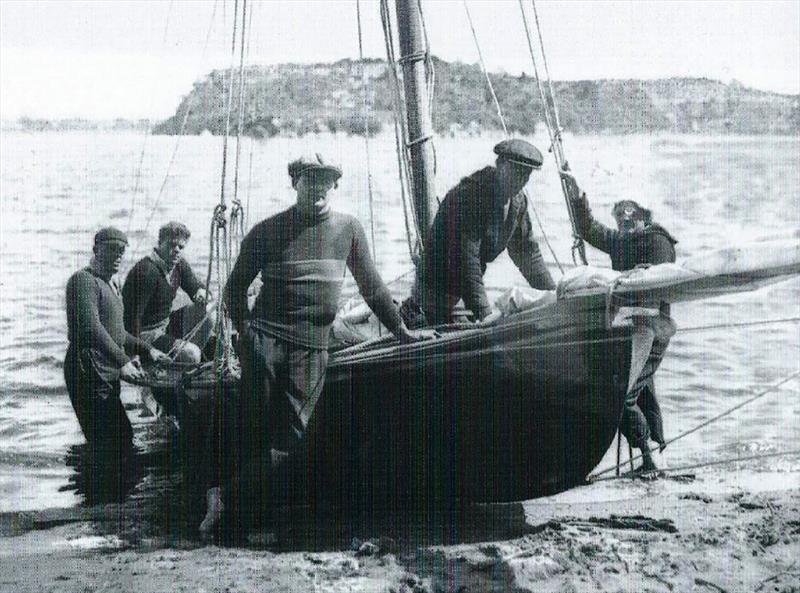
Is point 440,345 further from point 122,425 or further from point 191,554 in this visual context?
point 122,425

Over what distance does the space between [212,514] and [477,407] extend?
168 centimetres

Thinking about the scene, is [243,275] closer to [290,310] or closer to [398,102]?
[290,310]

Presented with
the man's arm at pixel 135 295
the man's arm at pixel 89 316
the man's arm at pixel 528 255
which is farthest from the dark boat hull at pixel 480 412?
the man's arm at pixel 135 295

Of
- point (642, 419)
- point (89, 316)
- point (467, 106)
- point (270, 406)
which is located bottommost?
point (642, 419)

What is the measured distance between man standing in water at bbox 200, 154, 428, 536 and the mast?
117 centimetres

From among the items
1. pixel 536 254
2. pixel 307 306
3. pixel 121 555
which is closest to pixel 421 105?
pixel 536 254

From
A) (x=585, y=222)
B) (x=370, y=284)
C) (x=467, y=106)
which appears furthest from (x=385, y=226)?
(x=370, y=284)

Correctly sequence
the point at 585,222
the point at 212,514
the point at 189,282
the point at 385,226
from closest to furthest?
1. the point at 212,514
2. the point at 585,222
3. the point at 189,282
4. the point at 385,226

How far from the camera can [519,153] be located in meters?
5.73

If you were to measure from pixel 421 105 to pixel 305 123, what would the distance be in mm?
38331

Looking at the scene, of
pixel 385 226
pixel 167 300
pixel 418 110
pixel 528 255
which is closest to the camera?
pixel 528 255

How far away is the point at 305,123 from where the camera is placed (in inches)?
1746

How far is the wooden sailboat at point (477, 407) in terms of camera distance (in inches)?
209

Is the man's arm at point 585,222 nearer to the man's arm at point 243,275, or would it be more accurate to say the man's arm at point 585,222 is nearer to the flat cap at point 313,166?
the flat cap at point 313,166
